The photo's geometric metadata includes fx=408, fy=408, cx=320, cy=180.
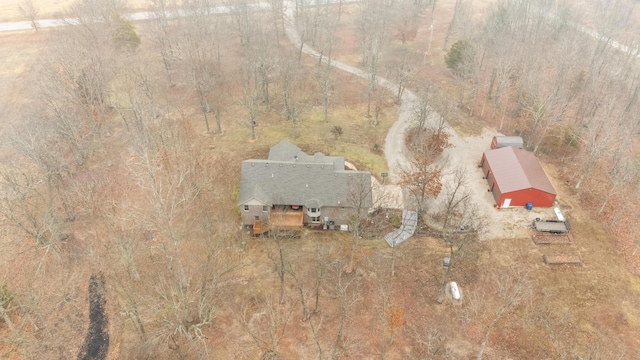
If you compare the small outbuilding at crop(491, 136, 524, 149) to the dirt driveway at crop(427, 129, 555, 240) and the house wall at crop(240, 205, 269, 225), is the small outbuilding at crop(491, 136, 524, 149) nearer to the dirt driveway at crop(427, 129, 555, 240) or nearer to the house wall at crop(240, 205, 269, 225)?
the dirt driveway at crop(427, 129, 555, 240)

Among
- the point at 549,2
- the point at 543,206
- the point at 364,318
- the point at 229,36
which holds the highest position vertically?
the point at 549,2

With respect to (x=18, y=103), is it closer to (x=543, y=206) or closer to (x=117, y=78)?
(x=117, y=78)

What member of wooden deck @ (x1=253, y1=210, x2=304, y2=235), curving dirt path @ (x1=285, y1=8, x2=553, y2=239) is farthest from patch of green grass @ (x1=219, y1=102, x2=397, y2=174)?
wooden deck @ (x1=253, y1=210, x2=304, y2=235)

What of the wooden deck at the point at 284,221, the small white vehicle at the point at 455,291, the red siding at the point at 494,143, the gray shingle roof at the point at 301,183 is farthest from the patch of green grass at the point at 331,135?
the small white vehicle at the point at 455,291

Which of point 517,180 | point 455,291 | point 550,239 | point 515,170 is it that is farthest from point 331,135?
point 550,239

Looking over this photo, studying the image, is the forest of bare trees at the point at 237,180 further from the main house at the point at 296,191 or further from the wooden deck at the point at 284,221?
the main house at the point at 296,191

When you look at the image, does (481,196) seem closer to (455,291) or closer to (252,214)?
(455,291)

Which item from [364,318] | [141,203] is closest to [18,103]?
[141,203]
